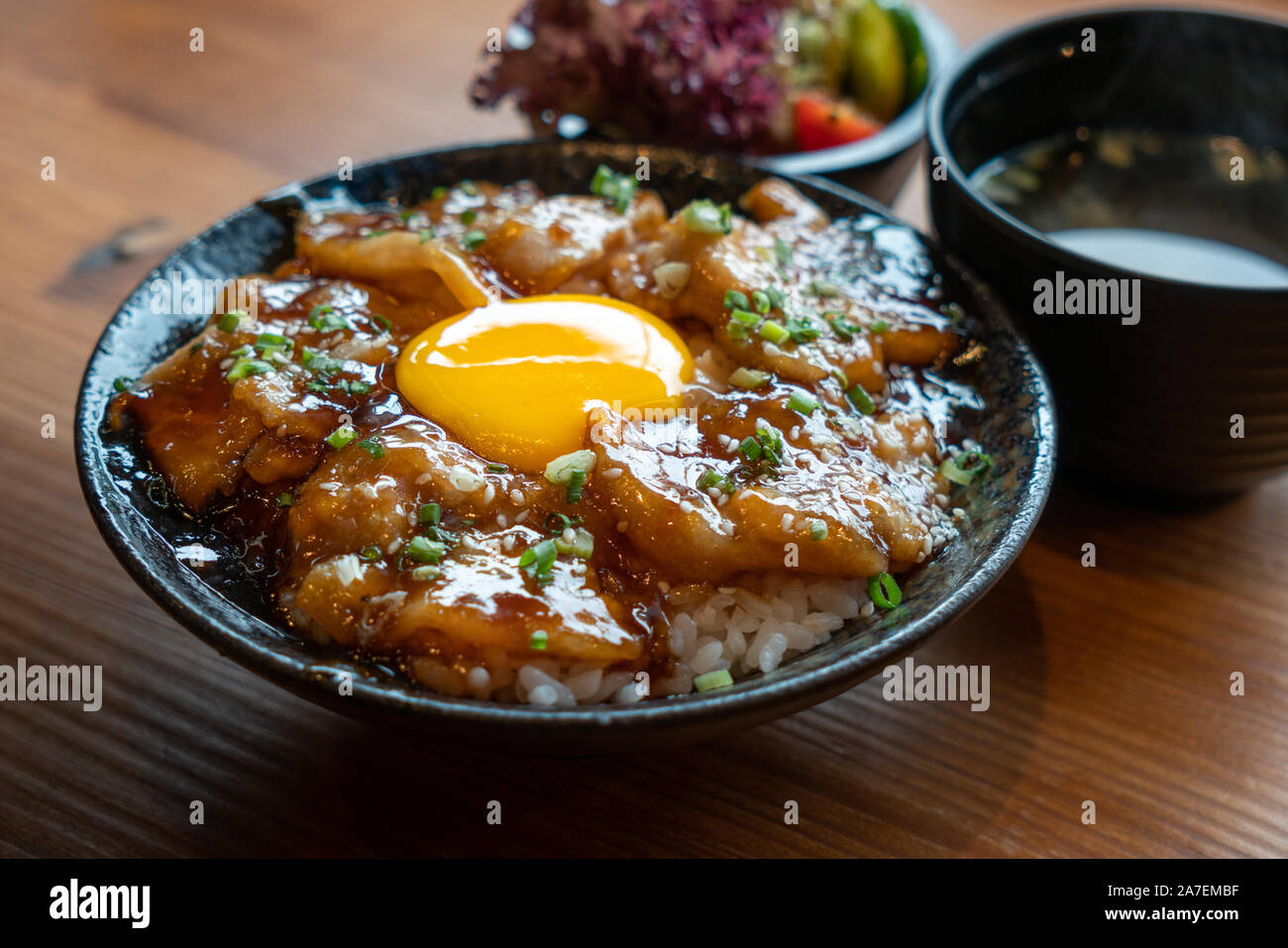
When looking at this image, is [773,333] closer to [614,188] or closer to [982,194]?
[614,188]

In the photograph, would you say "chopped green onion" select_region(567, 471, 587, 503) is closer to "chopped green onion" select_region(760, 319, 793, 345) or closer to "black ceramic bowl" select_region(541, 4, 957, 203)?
"chopped green onion" select_region(760, 319, 793, 345)

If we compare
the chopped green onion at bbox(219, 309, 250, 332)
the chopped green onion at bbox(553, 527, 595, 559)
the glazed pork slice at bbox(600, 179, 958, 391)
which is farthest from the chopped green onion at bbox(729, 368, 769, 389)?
the chopped green onion at bbox(219, 309, 250, 332)

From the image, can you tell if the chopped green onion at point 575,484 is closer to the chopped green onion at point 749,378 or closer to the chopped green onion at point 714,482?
the chopped green onion at point 714,482

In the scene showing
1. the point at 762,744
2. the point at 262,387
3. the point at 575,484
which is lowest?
the point at 762,744

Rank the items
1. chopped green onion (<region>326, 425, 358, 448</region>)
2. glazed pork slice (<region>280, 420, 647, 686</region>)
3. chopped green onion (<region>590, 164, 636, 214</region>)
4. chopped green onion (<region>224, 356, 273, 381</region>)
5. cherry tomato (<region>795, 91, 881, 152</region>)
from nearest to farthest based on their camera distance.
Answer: glazed pork slice (<region>280, 420, 647, 686</region>) < chopped green onion (<region>326, 425, 358, 448</region>) < chopped green onion (<region>224, 356, 273, 381</region>) < chopped green onion (<region>590, 164, 636, 214</region>) < cherry tomato (<region>795, 91, 881, 152</region>)

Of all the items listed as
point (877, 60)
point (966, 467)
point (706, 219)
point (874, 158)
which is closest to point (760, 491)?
point (966, 467)

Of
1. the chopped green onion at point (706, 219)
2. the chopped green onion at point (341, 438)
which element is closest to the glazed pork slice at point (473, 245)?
the chopped green onion at point (706, 219)
